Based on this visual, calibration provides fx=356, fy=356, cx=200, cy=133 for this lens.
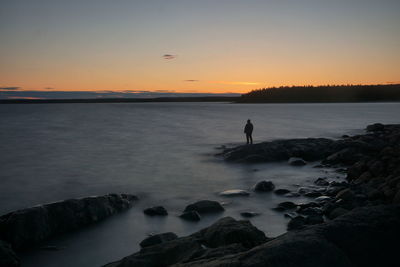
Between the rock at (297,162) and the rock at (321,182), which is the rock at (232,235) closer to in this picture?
the rock at (321,182)

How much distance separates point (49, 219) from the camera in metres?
9.04

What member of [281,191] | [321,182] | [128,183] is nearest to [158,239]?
[281,191]

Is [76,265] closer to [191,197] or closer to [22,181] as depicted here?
[191,197]

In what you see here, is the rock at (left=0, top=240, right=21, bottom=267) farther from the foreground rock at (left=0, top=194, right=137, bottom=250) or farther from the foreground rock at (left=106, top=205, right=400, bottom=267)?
the foreground rock at (left=106, top=205, right=400, bottom=267)

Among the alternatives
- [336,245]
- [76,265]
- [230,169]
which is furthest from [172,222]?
[230,169]

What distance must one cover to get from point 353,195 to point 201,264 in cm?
713

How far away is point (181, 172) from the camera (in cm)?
1827

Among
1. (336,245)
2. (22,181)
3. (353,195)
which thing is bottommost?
(22,181)

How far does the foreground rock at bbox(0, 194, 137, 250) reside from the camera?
837cm

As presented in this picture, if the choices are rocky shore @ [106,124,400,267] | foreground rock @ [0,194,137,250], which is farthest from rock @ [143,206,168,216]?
rocky shore @ [106,124,400,267]

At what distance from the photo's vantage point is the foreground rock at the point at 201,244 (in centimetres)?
609

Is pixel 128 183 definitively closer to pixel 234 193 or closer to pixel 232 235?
pixel 234 193

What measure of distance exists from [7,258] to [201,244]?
3879 mm

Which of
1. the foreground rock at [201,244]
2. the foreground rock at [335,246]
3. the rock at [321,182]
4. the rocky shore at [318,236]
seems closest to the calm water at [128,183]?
→ the rock at [321,182]
